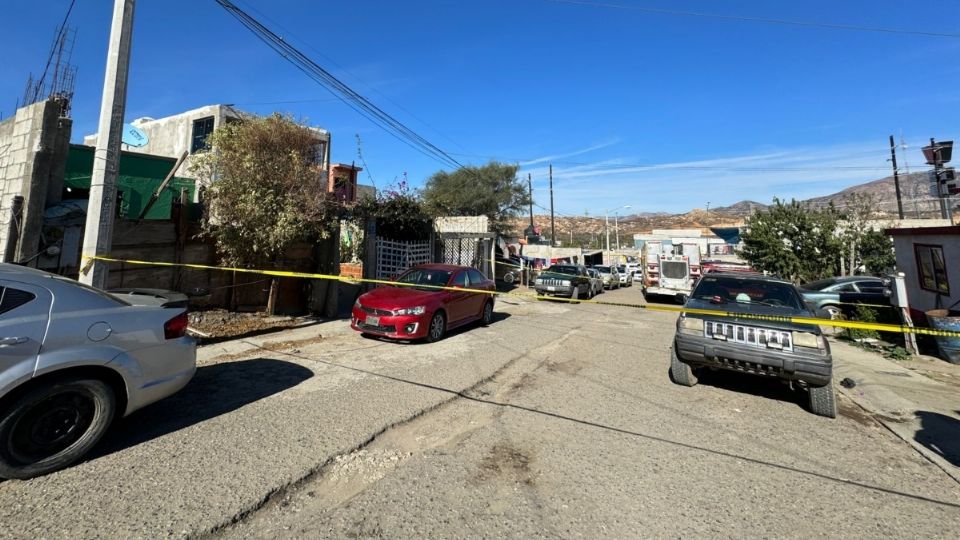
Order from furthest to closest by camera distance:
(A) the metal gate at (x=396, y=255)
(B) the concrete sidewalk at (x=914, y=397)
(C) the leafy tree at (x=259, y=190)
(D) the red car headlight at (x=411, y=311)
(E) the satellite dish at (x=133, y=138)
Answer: (E) the satellite dish at (x=133, y=138) < (A) the metal gate at (x=396, y=255) < (C) the leafy tree at (x=259, y=190) < (D) the red car headlight at (x=411, y=311) < (B) the concrete sidewalk at (x=914, y=397)

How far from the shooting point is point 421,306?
24.0ft

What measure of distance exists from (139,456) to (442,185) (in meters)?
41.4

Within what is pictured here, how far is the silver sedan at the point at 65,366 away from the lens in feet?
9.02

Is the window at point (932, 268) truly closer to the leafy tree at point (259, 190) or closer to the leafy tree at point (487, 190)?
the leafy tree at point (259, 190)

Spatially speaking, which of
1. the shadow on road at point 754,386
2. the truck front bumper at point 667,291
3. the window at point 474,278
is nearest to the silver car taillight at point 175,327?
the window at point 474,278

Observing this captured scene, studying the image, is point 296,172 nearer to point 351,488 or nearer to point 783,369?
point 351,488

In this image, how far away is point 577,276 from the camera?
17375 mm

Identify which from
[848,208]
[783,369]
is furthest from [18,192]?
[848,208]

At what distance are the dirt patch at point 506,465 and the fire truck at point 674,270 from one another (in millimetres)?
15677

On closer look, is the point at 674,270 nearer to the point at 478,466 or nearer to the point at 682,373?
the point at 682,373

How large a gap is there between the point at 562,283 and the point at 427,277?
30.5ft

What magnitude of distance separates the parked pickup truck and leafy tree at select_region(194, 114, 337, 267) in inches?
408

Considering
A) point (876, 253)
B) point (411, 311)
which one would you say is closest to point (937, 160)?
point (876, 253)

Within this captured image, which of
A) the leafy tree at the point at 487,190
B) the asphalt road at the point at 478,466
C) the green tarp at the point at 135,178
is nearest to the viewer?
the asphalt road at the point at 478,466
